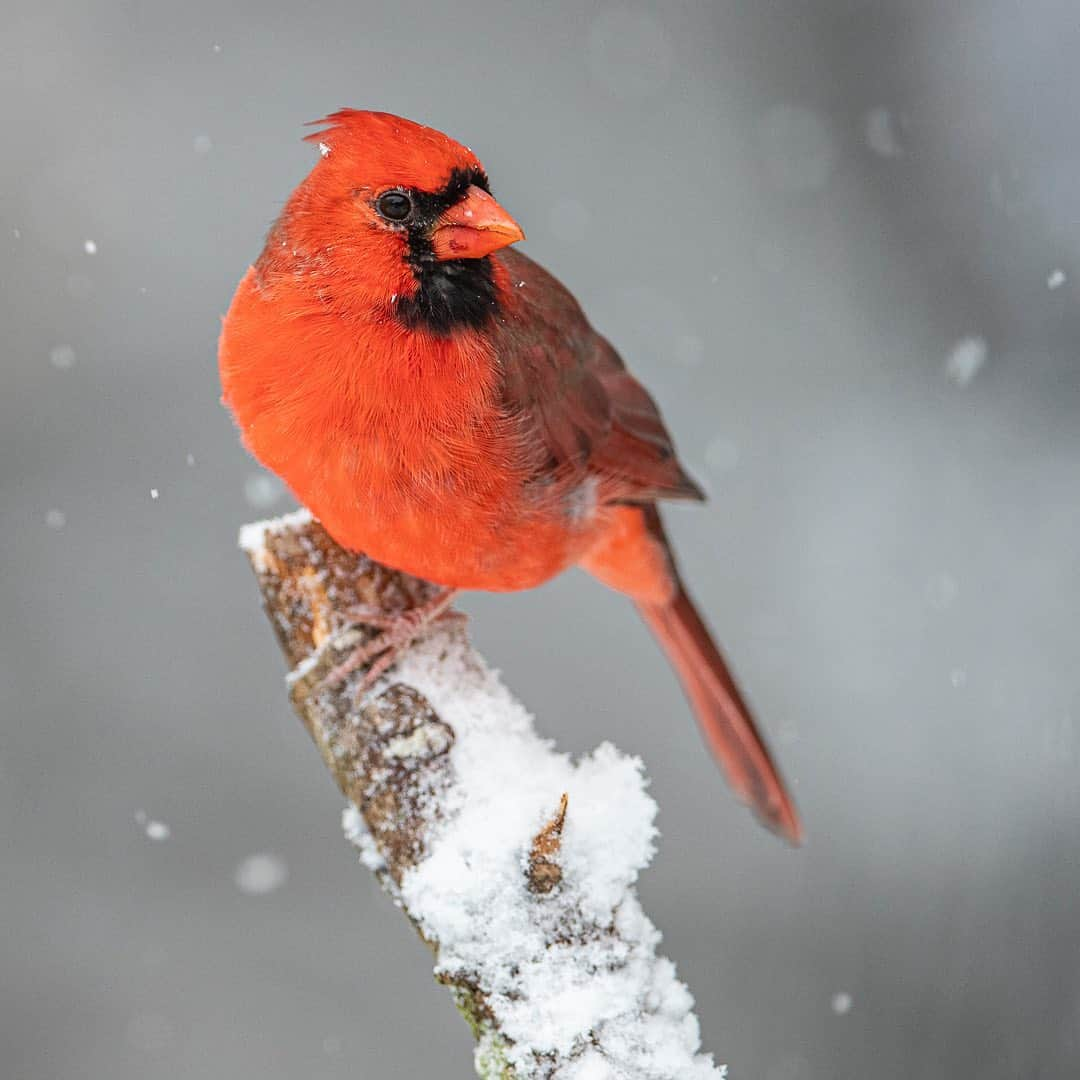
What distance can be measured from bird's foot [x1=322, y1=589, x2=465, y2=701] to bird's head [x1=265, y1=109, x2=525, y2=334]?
21.3 inches

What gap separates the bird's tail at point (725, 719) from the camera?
3.26 meters

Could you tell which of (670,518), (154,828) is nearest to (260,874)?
(154,828)

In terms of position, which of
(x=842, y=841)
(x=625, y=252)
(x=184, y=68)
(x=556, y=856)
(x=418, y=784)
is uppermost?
(x=184, y=68)

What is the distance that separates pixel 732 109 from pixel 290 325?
2521mm

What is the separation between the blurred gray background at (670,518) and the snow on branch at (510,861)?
6.66 ft

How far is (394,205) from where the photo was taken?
1912mm

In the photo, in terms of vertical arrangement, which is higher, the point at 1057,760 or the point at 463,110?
the point at 463,110

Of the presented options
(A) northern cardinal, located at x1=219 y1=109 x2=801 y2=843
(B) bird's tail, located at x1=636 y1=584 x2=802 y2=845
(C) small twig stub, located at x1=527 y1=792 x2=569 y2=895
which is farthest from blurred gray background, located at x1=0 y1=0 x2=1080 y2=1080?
(C) small twig stub, located at x1=527 y1=792 x2=569 y2=895

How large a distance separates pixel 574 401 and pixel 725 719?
104 centimetres

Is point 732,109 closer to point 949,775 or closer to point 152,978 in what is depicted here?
point 949,775

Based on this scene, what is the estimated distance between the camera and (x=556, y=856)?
5.82 feet

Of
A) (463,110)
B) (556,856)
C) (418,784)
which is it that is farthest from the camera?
(463,110)

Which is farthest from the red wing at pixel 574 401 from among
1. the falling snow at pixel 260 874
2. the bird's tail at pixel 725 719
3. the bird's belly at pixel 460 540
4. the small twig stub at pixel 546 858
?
the falling snow at pixel 260 874

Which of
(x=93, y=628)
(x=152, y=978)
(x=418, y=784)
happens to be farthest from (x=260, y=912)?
(x=418, y=784)
